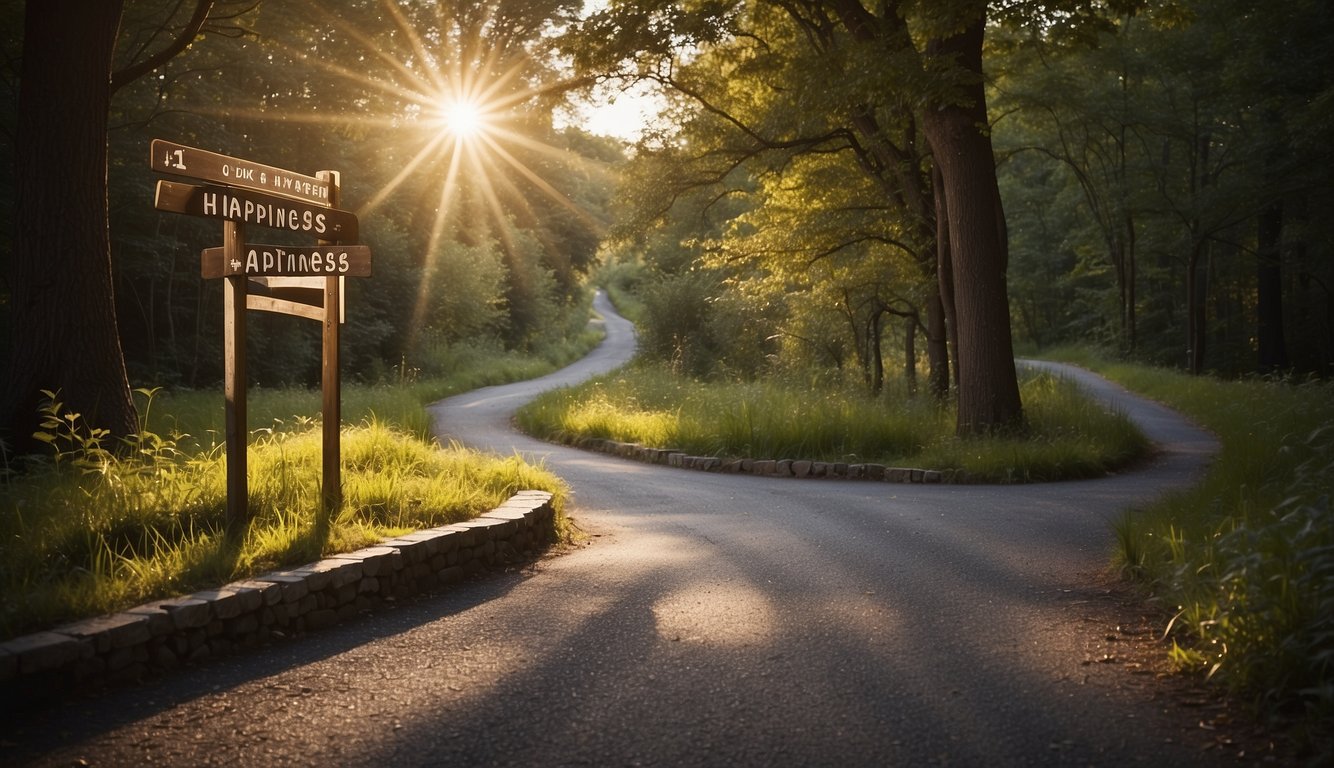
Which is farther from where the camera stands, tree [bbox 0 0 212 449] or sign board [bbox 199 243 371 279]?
tree [bbox 0 0 212 449]

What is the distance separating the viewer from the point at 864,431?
1434 cm

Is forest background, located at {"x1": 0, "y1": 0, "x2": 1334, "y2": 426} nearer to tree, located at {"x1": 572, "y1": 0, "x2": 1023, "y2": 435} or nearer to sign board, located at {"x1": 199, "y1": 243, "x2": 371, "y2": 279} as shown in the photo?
tree, located at {"x1": 572, "y1": 0, "x2": 1023, "y2": 435}

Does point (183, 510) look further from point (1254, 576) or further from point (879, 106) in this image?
point (879, 106)

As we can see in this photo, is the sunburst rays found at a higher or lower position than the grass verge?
higher

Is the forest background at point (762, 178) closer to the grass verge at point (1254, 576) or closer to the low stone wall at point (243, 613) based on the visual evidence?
the grass verge at point (1254, 576)

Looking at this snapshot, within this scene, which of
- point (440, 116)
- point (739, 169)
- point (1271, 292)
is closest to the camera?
point (739, 169)

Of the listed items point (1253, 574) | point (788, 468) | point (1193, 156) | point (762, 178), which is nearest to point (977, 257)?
point (788, 468)

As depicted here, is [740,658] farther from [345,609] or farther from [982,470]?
[982,470]

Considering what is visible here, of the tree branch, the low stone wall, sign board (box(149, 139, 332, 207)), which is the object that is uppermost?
the tree branch

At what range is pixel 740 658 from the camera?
5.01m

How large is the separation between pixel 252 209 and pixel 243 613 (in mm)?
2826

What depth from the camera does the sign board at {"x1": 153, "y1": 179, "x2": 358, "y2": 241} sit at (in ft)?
20.2

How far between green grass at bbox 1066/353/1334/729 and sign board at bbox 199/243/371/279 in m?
5.61

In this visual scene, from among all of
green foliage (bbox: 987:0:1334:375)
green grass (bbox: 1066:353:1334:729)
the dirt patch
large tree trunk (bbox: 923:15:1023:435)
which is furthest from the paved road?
green foliage (bbox: 987:0:1334:375)
